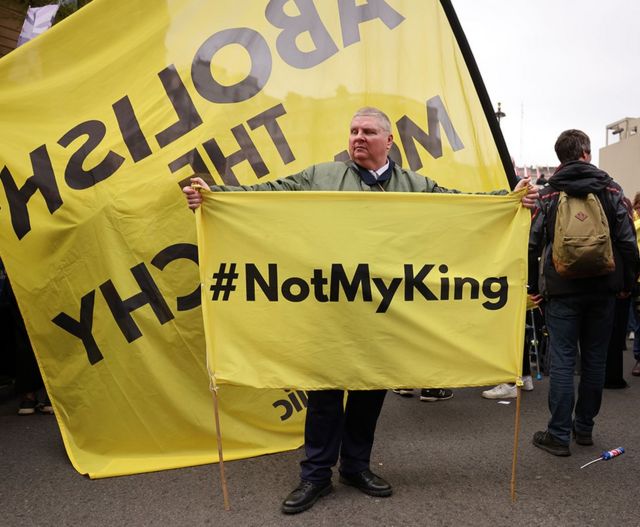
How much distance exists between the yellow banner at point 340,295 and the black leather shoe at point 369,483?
504mm

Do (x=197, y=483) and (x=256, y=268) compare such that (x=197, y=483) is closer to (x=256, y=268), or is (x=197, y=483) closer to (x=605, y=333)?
(x=256, y=268)

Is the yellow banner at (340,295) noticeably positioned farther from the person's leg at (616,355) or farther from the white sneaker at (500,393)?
the person's leg at (616,355)

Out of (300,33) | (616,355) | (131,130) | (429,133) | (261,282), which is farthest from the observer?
(616,355)

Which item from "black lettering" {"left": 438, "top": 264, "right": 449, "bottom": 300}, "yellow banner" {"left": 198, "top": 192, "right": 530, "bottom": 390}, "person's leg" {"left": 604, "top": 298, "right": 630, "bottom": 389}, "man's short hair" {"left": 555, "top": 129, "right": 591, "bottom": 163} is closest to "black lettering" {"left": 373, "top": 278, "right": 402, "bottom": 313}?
"yellow banner" {"left": 198, "top": 192, "right": 530, "bottom": 390}

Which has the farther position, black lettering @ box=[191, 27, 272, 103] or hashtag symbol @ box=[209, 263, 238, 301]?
black lettering @ box=[191, 27, 272, 103]

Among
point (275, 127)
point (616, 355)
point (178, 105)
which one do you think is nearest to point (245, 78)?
point (275, 127)

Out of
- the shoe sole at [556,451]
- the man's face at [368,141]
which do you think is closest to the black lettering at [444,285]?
the man's face at [368,141]

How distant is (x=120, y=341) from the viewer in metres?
3.43

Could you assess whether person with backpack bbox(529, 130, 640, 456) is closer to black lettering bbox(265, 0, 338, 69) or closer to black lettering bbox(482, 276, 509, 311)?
black lettering bbox(482, 276, 509, 311)

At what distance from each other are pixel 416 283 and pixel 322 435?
0.88m

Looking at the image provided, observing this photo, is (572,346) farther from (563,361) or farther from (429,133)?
(429,133)

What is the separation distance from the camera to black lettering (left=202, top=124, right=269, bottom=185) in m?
3.62

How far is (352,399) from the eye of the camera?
121 inches

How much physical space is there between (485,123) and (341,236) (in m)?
1.75
